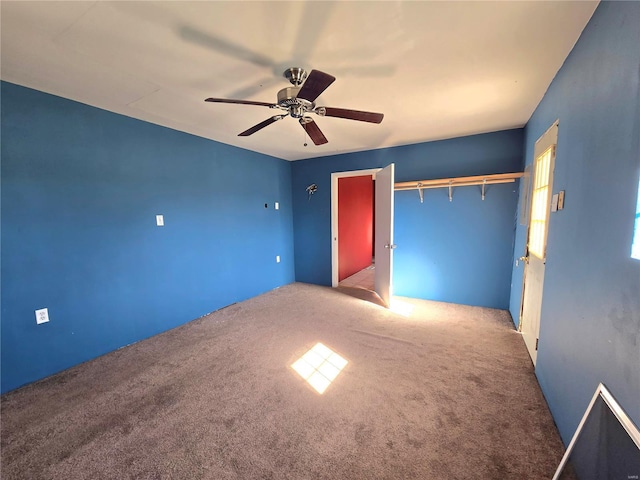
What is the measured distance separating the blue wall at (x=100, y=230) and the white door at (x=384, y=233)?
2.15 metres

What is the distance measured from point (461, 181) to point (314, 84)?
107 inches

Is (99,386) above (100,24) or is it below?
below

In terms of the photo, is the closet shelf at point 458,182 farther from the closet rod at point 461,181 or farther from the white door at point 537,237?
the white door at point 537,237

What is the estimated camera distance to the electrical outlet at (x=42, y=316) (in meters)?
2.12

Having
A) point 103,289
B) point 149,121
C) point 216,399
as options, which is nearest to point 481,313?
point 216,399

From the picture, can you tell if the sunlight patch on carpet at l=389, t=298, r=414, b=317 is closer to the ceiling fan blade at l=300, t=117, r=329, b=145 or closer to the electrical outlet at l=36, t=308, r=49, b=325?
the ceiling fan blade at l=300, t=117, r=329, b=145

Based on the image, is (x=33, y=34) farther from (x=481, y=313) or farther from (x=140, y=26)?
(x=481, y=313)

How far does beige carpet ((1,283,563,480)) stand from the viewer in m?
1.39

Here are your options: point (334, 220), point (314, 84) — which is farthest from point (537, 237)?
point (334, 220)

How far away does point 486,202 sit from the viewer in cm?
338

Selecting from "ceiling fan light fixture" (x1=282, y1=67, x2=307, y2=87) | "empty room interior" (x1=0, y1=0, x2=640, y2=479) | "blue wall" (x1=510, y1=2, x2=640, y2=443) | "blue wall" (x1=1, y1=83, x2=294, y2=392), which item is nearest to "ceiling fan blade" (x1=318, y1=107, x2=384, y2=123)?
"empty room interior" (x1=0, y1=0, x2=640, y2=479)

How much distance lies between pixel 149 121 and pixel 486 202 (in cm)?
416

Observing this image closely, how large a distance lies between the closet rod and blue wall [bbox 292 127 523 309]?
0.09 meters

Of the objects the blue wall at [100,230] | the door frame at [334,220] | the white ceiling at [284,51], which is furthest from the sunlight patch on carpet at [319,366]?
the white ceiling at [284,51]
